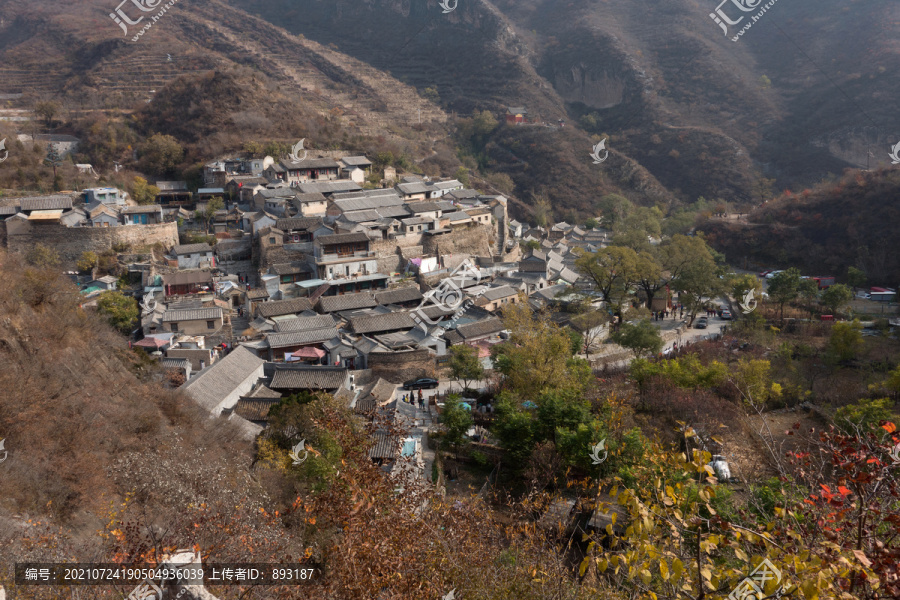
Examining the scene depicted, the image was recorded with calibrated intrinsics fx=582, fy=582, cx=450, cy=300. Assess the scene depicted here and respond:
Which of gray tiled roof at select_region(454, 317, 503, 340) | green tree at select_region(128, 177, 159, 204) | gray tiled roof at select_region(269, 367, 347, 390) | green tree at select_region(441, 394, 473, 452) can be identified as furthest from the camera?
green tree at select_region(128, 177, 159, 204)

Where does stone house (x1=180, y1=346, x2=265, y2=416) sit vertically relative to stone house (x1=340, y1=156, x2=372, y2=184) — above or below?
below

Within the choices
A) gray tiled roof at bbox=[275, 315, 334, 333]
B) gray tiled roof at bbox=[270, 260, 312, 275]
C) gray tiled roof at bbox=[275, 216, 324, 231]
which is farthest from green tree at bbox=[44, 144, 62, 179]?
gray tiled roof at bbox=[275, 315, 334, 333]

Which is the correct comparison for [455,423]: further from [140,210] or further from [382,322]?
[140,210]

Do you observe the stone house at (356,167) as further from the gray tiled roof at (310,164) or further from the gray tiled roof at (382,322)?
the gray tiled roof at (382,322)

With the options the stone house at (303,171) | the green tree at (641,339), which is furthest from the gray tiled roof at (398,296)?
the stone house at (303,171)

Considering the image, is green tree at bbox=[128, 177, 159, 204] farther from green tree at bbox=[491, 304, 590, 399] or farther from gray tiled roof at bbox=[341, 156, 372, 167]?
green tree at bbox=[491, 304, 590, 399]

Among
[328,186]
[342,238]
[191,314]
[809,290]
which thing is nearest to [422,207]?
[328,186]
